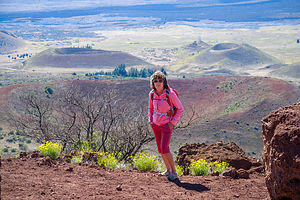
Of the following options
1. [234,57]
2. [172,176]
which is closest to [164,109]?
[172,176]

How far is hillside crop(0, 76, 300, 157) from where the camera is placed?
950 inches

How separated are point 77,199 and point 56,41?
157 meters

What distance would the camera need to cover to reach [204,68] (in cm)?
8625

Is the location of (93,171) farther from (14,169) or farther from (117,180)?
(14,169)

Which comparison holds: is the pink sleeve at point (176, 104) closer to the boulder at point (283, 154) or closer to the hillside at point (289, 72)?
the boulder at point (283, 154)

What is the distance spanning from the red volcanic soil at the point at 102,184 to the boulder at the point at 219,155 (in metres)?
1.09

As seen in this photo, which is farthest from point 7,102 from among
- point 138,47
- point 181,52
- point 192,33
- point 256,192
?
point 192,33

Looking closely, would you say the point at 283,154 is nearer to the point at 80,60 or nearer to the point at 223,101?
the point at 223,101

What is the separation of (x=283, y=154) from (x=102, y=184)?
2.55 metres

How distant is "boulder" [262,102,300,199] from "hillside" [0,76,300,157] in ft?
51.8

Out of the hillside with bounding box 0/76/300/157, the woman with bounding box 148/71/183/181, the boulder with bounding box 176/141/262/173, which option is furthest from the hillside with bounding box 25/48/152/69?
the woman with bounding box 148/71/183/181

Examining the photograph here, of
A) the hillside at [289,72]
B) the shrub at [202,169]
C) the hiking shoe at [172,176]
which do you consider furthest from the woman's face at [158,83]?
the hillside at [289,72]

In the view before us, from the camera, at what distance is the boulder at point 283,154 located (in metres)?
4.10

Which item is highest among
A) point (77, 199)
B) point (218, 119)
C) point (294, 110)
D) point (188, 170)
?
point (294, 110)
